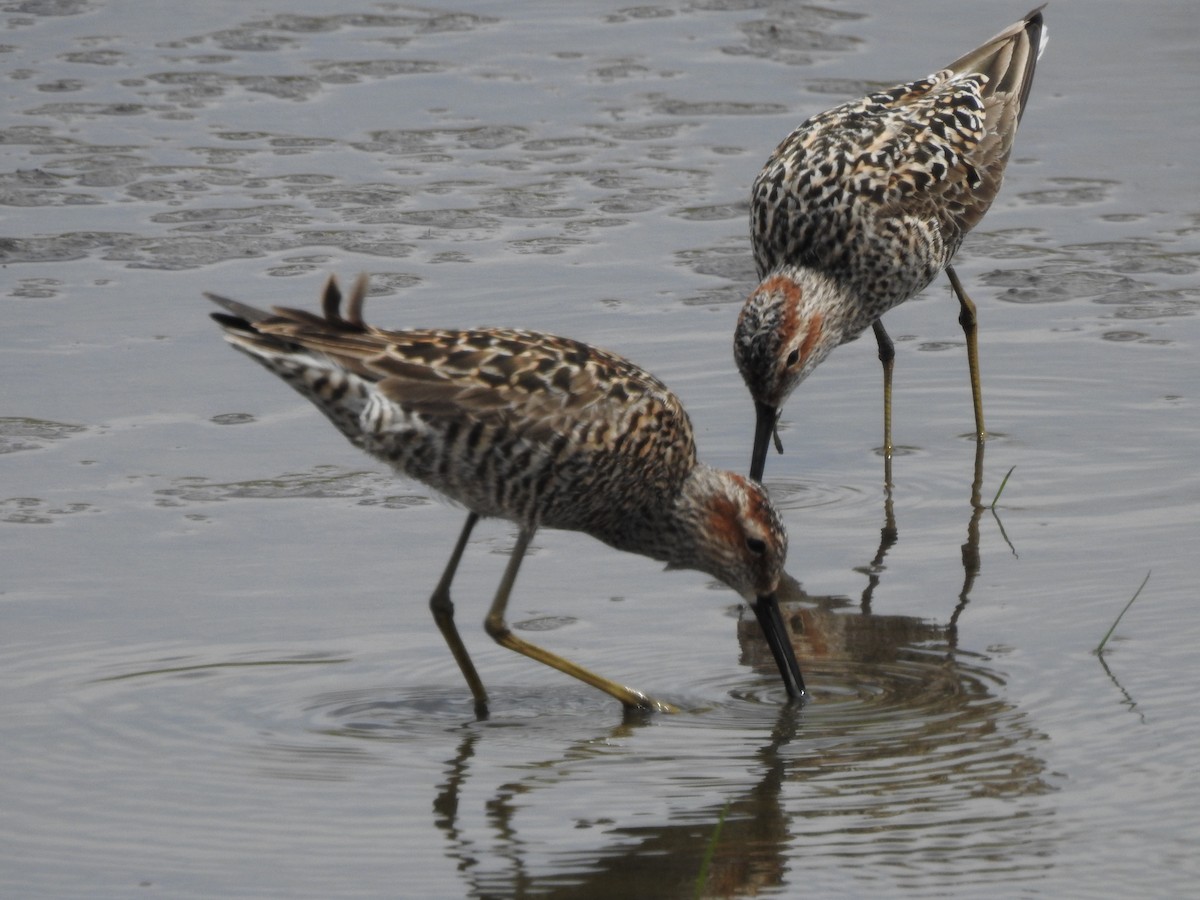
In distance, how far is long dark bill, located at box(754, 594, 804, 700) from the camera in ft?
21.8

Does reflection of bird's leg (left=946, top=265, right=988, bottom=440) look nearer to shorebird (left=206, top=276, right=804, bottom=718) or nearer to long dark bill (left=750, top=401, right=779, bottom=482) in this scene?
long dark bill (left=750, top=401, right=779, bottom=482)

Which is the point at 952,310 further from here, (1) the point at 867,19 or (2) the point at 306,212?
(1) the point at 867,19

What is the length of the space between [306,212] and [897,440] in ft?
12.7

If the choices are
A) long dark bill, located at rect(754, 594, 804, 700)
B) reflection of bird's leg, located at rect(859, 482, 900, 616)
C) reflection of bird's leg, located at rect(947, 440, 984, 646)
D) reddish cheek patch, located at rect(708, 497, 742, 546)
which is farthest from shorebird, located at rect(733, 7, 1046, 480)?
long dark bill, located at rect(754, 594, 804, 700)

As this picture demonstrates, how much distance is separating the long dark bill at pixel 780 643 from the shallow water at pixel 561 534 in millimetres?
78

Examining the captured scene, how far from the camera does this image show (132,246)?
10766 mm

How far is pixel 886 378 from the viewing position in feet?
30.1

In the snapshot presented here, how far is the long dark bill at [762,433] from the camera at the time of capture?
833 centimetres

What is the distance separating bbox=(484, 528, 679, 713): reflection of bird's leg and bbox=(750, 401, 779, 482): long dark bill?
1.66 metres

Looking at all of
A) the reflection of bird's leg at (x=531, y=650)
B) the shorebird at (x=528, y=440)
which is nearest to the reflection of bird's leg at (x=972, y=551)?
the shorebird at (x=528, y=440)

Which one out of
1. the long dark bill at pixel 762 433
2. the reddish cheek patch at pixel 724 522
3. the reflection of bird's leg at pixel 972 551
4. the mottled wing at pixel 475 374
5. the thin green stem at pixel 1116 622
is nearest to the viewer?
the mottled wing at pixel 475 374

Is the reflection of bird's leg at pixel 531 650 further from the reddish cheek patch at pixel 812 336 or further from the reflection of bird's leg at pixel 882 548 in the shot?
the reddish cheek patch at pixel 812 336

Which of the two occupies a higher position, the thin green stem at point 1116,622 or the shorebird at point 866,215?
the shorebird at point 866,215

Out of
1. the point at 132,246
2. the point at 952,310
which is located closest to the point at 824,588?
the point at 952,310
